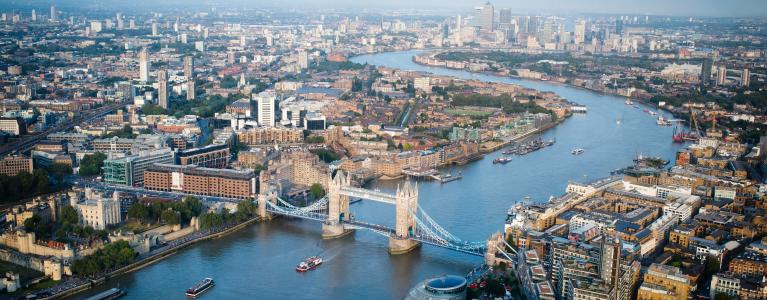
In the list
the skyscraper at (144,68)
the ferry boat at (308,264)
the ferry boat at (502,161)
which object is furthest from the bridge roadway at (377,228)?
the skyscraper at (144,68)

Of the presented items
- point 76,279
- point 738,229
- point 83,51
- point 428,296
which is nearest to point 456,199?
point 738,229

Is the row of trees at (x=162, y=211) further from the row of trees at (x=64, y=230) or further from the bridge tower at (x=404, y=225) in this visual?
the bridge tower at (x=404, y=225)

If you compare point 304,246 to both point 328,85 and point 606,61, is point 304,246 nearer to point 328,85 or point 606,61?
point 328,85

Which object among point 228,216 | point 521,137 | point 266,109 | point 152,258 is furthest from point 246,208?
point 521,137

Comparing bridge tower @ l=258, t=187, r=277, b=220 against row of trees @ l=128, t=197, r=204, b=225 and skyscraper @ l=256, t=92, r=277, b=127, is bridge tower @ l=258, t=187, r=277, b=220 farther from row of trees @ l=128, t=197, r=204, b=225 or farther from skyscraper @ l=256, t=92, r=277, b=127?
skyscraper @ l=256, t=92, r=277, b=127

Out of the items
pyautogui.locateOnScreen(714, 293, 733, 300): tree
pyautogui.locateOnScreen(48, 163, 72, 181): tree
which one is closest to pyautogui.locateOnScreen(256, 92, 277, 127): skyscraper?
pyautogui.locateOnScreen(48, 163, 72, 181): tree

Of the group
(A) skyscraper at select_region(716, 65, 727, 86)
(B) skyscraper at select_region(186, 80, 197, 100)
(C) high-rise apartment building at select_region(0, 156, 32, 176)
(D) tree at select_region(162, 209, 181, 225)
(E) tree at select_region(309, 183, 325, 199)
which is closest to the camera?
(D) tree at select_region(162, 209, 181, 225)

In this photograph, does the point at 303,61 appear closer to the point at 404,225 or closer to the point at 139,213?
the point at 139,213

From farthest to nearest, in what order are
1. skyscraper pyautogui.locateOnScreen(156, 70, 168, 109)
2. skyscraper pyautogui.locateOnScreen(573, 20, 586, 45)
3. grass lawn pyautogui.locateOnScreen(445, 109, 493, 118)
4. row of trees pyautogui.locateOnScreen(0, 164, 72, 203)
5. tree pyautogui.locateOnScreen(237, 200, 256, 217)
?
skyscraper pyautogui.locateOnScreen(573, 20, 586, 45) < grass lawn pyautogui.locateOnScreen(445, 109, 493, 118) < skyscraper pyautogui.locateOnScreen(156, 70, 168, 109) < row of trees pyautogui.locateOnScreen(0, 164, 72, 203) < tree pyautogui.locateOnScreen(237, 200, 256, 217)
